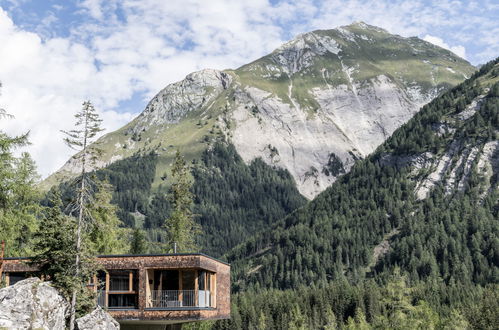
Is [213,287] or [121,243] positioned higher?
[121,243]

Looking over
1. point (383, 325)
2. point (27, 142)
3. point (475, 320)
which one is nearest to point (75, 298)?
point (27, 142)

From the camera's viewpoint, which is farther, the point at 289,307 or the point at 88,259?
the point at 289,307

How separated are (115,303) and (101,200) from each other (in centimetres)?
2300

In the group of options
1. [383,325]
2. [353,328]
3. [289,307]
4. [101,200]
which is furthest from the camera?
[289,307]

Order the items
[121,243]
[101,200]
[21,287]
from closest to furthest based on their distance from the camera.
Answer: [21,287] < [101,200] < [121,243]

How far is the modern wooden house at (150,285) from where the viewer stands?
2044 inches

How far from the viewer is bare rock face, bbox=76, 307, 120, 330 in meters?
44.3

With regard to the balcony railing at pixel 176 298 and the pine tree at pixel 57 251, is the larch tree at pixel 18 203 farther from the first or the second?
the balcony railing at pixel 176 298

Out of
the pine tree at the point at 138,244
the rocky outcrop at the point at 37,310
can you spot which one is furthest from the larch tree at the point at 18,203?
the pine tree at the point at 138,244

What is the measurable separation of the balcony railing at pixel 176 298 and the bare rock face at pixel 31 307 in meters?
10.2

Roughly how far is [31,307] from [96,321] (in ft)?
19.0

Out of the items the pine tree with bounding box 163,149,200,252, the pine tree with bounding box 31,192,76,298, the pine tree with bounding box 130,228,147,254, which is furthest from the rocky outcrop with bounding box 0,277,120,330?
the pine tree with bounding box 130,228,147,254

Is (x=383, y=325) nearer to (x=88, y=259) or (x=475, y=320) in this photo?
(x=475, y=320)

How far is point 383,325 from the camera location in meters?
99.8
